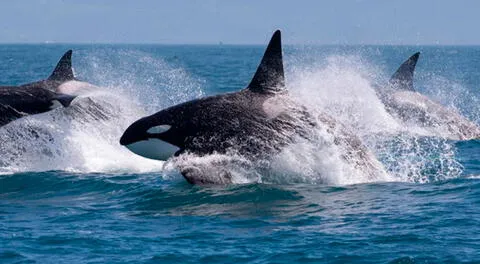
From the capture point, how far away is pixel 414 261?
1052 centimetres

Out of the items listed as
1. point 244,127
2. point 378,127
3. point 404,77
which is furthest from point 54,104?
point 404,77

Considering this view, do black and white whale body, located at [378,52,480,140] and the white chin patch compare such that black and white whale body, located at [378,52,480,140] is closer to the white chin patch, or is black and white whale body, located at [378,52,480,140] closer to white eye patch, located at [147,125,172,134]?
the white chin patch

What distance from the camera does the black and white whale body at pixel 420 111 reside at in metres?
24.1

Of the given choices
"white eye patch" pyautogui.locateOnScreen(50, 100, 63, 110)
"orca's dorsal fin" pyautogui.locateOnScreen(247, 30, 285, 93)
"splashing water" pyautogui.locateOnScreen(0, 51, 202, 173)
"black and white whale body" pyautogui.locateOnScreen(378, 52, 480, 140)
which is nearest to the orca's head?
"orca's dorsal fin" pyautogui.locateOnScreen(247, 30, 285, 93)

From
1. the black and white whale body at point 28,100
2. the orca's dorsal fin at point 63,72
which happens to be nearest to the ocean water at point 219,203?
the orca's dorsal fin at point 63,72

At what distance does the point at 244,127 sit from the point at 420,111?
10.9 m

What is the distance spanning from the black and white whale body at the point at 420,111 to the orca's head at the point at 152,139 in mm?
10530

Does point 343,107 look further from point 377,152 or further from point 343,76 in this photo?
point 377,152

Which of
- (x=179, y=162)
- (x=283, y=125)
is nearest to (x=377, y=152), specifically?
(x=283, y=125)

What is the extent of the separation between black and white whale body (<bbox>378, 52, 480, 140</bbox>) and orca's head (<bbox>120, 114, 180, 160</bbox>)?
10530 mm

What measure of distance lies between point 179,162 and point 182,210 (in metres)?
1.75

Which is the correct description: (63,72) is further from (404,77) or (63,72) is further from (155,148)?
(404,77)

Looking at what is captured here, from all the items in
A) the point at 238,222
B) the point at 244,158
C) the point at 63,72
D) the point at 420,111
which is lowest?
the point at 238,222

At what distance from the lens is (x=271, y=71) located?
16.0 metres
